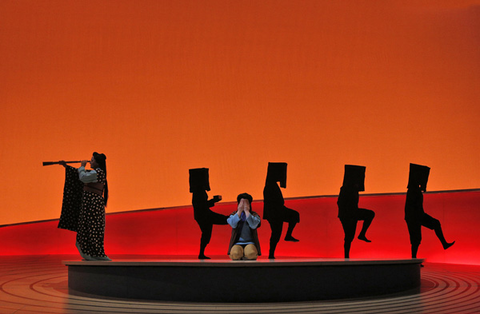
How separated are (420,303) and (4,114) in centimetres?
814

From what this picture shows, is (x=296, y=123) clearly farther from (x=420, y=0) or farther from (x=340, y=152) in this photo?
(x=420, y=0)

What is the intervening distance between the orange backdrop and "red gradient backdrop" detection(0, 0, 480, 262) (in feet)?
0.06

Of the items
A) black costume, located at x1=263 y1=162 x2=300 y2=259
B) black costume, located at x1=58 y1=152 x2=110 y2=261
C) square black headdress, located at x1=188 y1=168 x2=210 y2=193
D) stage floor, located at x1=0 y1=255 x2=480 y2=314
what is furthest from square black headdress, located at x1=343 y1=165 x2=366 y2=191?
black costume, located at x1=58 y1=152 x2=110 y2=261

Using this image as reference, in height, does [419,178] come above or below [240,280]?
above

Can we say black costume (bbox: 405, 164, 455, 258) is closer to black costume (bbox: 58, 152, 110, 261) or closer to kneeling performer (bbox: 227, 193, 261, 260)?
kneeling performer (bbox: 227, 193, 261, 260)

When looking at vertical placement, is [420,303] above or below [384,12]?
below

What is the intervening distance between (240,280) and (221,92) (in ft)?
19.0

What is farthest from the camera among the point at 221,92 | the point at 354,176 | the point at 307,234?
the point at 221,92

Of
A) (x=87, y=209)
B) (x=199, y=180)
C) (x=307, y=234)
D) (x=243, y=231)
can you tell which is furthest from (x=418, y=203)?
(x=87, y=209)

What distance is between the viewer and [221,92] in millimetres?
9695

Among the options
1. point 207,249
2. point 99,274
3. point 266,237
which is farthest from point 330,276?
point 207,249

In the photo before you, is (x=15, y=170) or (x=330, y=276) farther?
(x=15, y=170)

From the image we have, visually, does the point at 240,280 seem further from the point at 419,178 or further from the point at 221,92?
the point at 221,92

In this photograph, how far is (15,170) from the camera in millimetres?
9688
